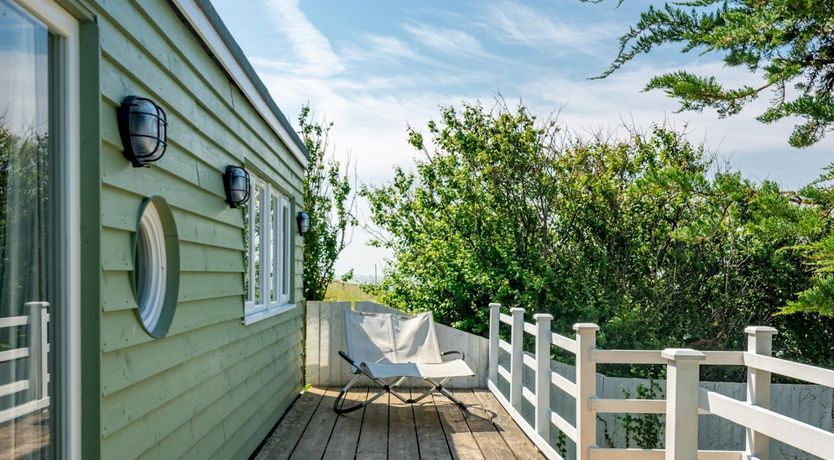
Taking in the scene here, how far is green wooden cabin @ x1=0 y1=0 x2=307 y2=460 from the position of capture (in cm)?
194

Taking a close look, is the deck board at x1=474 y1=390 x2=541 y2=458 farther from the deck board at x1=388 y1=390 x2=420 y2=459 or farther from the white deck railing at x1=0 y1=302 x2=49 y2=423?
the white deck railing at x1=0 y1=302 x2=49 y2=423

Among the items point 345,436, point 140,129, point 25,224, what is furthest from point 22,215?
point 345,436

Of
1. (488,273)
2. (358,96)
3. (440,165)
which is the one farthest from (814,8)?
(358,96)

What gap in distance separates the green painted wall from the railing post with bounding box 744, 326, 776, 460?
2719mm

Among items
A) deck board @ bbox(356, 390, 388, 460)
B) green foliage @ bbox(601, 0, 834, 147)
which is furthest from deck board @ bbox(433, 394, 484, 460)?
green foliage @ bbox(601, 0, 834, 147)

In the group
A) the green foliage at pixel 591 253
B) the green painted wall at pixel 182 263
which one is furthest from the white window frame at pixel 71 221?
the green foliage at pixel 591 253

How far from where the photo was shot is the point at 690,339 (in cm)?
870

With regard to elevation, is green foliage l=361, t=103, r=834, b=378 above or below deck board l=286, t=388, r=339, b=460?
above

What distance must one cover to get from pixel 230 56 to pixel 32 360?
2722 millimetres

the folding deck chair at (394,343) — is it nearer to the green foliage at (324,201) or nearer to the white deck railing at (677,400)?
the white deck railing at (677,400)

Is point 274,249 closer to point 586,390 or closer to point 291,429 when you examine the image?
point 291,429

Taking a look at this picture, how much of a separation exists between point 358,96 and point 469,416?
5.97 m

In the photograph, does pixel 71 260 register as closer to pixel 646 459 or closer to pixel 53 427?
pixel 53 427

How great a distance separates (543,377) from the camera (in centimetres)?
511
